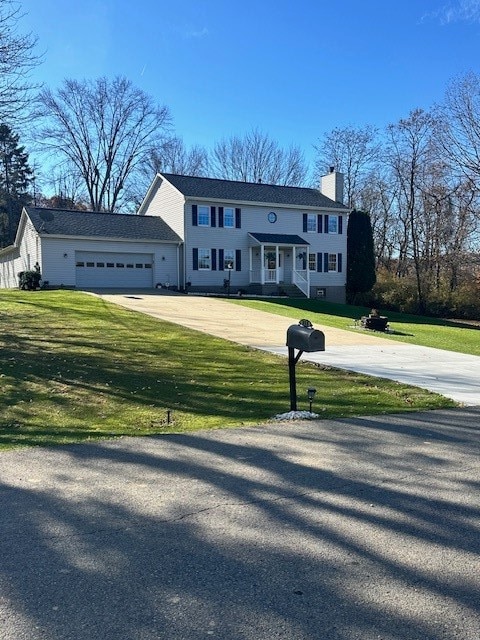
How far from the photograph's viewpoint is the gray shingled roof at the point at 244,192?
106ft

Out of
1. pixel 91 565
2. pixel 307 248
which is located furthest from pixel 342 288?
pixel 91 565

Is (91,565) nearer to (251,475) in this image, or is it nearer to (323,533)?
(323,533)

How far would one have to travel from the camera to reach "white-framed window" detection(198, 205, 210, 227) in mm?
31878

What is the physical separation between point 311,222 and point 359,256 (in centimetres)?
440

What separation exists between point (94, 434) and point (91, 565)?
2.72 metres

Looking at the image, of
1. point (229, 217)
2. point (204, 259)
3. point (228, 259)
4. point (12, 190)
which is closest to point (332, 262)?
point (228, 259)

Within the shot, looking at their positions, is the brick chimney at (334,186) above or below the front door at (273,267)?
above

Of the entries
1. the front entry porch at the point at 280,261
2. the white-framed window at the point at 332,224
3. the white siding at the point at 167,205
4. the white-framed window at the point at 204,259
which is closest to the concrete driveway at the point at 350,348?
the white-framed window at the point at 204,259

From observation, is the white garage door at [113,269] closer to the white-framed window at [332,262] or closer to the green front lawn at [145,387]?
the white-framed window at [332,262]

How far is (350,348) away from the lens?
1367 centimetres

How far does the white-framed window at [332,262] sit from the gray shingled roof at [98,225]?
11.0m

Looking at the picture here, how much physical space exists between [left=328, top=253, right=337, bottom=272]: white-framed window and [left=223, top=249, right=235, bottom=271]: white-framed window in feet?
24.3

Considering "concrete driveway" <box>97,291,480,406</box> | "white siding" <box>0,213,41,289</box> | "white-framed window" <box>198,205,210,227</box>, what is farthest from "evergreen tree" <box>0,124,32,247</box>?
"concrete driveway" <box>97,291,480,406</box>

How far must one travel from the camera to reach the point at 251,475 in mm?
4129
